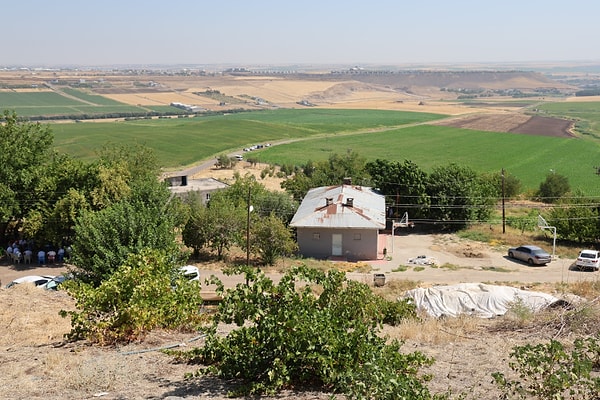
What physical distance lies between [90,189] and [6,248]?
583cm

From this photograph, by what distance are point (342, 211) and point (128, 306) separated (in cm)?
2581

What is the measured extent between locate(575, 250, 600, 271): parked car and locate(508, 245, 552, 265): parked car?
175 cm

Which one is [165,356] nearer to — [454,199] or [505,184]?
[454,199]

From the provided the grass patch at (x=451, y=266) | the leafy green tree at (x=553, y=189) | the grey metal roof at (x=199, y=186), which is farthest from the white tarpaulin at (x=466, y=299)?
the leafy green tree at (x=553, y=189)

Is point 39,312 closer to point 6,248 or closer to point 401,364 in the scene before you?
point 401,364

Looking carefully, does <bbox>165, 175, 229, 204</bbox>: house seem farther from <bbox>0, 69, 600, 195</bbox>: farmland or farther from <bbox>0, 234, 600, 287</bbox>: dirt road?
<bbox>0, 69, 600, 195</bbox>: farmland

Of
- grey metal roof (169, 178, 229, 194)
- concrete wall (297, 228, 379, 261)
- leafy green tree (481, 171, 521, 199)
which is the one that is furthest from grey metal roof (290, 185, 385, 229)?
leafy green tree (481, 171, 521, 199)

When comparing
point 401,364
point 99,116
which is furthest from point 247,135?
point 401,364

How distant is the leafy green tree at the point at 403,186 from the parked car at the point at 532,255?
9.13 m

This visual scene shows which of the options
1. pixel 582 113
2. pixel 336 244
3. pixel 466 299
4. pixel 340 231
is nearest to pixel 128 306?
pixel 466 299

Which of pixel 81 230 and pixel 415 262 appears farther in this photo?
pixel 415 262

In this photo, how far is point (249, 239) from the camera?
107ft

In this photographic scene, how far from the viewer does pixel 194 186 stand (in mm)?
51375

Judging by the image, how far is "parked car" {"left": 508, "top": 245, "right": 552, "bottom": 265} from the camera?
33688 millimetres
